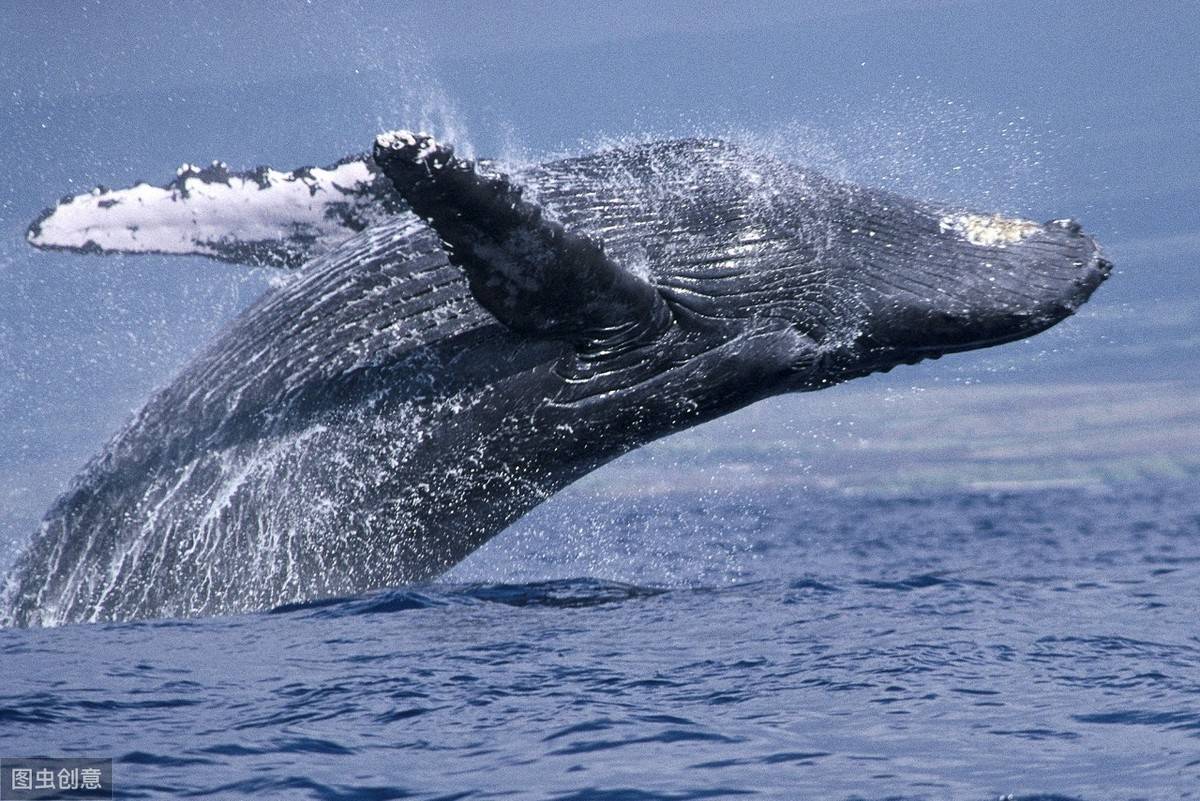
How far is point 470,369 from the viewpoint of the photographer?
7.95 metres

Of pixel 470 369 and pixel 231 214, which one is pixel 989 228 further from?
pixel 231 214

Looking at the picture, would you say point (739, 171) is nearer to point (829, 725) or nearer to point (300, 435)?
point (300, 435)

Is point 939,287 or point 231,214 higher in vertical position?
point 231,214

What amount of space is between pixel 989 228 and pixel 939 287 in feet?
1.81

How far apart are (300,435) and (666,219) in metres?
2.35

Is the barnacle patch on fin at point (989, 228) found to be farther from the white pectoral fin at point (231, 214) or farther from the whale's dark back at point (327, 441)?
the white pectoral fin at point (231, 214)

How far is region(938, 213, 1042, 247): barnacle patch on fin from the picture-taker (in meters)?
8.28

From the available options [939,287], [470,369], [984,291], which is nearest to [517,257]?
[470,369]

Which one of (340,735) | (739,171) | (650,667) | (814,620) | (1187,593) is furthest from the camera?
(1187,593)

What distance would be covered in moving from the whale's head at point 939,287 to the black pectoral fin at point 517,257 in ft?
3.42

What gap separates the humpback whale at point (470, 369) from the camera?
793cm

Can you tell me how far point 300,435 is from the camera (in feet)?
26.1

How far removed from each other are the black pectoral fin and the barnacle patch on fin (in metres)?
1.83

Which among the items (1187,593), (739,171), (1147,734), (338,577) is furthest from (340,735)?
(1187,593)
